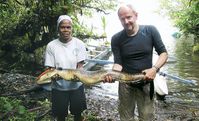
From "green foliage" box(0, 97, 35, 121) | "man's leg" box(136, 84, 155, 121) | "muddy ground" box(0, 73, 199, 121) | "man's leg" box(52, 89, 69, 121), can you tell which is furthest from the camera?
"muddy ground" box(0, 73, 199, 121)

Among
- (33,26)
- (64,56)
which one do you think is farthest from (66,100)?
(33,26)

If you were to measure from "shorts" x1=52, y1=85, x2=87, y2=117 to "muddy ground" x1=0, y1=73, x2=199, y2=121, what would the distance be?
2403 millimetres

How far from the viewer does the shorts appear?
19.3ft

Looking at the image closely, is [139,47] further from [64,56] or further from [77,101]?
[77,101]

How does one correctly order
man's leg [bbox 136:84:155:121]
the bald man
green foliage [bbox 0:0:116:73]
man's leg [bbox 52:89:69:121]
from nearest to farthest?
the bald man < man's leg [bbox 136:84:155:121] < man's leg [bbox 52:89:69:121] < green foliage [bbox 0:0:116:73]

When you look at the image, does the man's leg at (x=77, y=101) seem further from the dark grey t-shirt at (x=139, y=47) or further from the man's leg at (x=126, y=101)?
the dark grey t-shirt at (x=139, y=47)

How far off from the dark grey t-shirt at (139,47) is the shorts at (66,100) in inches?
49.0

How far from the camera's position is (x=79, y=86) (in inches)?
235

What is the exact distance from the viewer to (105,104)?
10.2m

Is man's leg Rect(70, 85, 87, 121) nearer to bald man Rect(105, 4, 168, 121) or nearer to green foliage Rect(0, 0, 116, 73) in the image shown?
bald man Rect(105, 4, 168, 121)

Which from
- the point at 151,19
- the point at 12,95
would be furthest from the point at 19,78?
the point at 151,19

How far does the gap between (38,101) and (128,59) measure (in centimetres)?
466

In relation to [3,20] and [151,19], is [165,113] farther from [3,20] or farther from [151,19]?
[151,19]

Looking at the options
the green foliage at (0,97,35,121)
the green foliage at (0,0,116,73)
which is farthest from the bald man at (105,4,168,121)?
the green foliage at (0,0,116,73)
